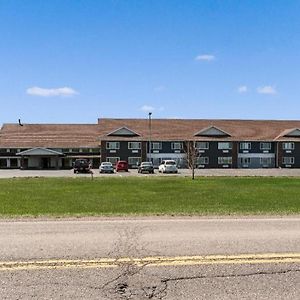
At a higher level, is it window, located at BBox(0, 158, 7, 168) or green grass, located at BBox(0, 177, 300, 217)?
window, located at BBox(0, 158, 7, 168)

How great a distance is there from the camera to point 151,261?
6562 mm

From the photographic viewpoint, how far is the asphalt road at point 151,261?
537cm

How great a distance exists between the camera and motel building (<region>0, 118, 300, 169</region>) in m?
75.9

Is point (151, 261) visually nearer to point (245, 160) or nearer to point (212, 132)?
point (212, 132)

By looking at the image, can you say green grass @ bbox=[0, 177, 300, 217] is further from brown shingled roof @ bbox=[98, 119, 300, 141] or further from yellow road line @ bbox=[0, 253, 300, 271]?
brown shingled roof @ bbox=[98, 119, 300, 141]

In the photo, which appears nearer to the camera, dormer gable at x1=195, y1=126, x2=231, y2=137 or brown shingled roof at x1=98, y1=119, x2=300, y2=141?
brown shingled roof at x1=98, y1=119, x2=300, y2=141

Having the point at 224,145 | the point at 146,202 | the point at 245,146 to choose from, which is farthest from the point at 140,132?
the point at 146,202

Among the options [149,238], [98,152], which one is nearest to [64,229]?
[149,238]

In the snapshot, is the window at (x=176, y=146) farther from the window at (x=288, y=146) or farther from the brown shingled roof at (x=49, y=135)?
the window at (x=288, y=146)

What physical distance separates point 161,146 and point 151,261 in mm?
70063

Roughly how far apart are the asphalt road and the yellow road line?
1cm

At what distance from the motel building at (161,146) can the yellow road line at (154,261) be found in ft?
224

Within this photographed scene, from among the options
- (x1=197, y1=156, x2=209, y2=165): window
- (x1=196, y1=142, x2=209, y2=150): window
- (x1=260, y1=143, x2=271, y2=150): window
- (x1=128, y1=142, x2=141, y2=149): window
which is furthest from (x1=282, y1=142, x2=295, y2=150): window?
(x1=128, y1=142, x2=141, y2=149): window

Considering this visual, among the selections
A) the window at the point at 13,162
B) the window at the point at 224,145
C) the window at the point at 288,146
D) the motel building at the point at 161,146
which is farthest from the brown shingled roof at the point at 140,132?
the window at the point at 13,162
